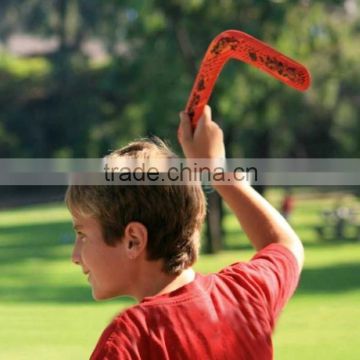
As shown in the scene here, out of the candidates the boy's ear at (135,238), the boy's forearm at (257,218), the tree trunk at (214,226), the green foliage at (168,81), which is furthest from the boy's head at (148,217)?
the green foliage at (168,81)

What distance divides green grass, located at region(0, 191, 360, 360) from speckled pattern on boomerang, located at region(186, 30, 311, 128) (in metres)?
6.53

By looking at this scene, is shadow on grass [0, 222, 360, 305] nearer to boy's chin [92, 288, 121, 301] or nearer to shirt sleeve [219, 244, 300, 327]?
shirt sleeve [219, 244, 300, 327]

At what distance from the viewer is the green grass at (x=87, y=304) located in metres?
9.19

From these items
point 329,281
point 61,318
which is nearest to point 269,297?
point 61,318

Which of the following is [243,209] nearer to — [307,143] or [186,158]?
[186,158]

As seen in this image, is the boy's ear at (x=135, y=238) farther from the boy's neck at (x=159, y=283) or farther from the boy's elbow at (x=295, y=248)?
the boy's elbow at (x=295, y=248)

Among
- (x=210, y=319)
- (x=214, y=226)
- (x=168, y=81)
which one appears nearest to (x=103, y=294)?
(x=210, y=319)

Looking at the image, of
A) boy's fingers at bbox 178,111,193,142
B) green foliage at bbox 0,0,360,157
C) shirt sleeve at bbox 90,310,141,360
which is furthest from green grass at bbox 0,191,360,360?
shirt sleeve at bbox 90,310,141,360

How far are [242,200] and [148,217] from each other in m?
A: 0.38

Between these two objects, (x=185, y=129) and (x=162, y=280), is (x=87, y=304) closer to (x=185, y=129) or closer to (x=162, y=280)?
(x=185, y=129)

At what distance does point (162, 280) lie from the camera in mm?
2074

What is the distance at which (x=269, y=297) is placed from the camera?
2191 mm

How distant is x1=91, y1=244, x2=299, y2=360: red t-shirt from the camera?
1941mm

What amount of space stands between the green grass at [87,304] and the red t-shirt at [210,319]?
21.4ft
